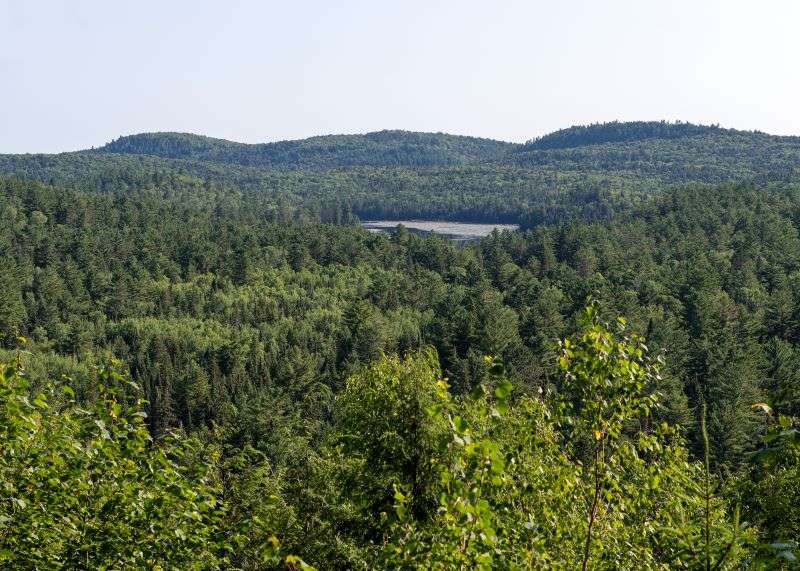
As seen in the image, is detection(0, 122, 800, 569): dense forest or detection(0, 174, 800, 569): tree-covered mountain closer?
detection(0, 122, 800, 569): dense forest

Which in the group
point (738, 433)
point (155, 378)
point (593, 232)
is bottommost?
point (155, 378)

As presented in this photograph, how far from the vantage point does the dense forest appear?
9539mm

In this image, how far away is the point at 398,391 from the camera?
21984mm

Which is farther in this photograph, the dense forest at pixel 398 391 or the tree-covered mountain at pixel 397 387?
the tree-covered mountain at pixel 397 387

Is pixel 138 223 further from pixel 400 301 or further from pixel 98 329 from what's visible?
pixel 400 301

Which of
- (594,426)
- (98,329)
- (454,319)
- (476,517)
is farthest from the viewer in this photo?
(98,329)

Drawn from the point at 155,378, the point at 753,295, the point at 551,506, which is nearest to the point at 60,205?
the point at 155,378

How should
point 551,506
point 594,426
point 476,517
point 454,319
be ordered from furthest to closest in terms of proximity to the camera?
1. point 454,319
2. point 551,506
3. point 594,426
4. point 476,517

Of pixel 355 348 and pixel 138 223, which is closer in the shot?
pixel 355 348

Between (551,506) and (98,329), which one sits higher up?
(551,506)

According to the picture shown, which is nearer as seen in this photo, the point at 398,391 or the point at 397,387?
the point at 398,391

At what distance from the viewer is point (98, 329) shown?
131500mm

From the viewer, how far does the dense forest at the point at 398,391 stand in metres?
9.54

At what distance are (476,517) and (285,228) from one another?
7042 inches
